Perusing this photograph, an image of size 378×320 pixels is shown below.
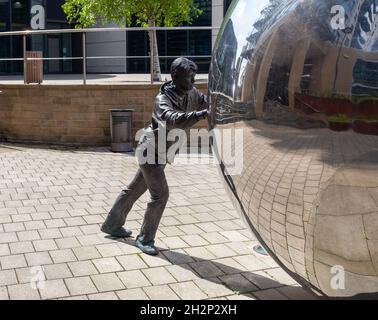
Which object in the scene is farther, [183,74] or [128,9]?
[128,9]

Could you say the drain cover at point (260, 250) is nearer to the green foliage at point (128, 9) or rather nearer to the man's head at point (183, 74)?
the man's head at point (183, 74)

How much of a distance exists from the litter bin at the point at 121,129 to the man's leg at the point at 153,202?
631cm

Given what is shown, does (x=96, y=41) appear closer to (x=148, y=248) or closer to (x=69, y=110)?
(x=69, y=110)

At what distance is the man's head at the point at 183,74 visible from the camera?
4602mm

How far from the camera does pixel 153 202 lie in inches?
201

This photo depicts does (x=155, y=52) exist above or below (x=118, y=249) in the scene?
above

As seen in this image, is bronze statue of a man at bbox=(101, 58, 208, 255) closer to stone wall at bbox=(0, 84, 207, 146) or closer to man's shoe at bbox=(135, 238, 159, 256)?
man's shoe at bbox=(135, 238, 159, 256)

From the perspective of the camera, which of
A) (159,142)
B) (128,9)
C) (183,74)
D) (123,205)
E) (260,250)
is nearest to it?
(183,74)

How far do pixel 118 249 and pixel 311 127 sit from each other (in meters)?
3.07

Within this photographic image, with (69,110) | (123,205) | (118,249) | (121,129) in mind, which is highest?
(69,110)

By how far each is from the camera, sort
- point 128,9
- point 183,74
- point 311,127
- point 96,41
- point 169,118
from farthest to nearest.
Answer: point 96,41
point 128,9
point 183,74
point 169,118
point 311,127

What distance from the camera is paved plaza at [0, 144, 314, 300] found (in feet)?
14.3

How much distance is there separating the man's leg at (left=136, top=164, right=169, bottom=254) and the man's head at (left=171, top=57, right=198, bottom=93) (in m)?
0.80

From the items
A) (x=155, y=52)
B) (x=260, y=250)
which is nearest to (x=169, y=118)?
(x=260, y=250)
